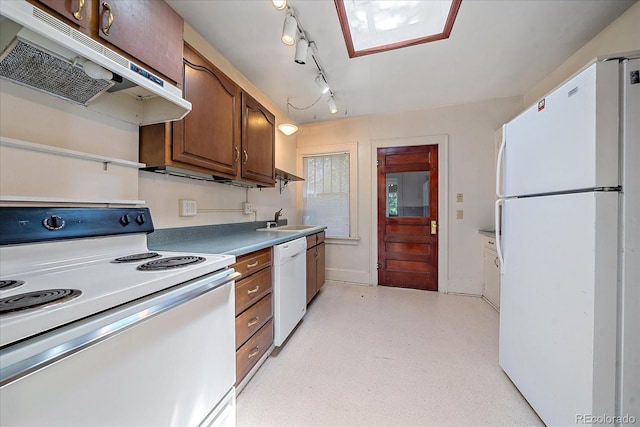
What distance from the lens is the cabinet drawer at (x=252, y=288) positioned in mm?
1316

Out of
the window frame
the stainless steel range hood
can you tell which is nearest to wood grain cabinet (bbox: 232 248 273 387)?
the stainless steel range hood

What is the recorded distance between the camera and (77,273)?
2.72 feet

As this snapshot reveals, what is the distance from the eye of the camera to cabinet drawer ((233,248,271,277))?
1326 mm

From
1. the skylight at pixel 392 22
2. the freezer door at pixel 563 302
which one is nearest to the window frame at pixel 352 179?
the skylight at pixel 392 22

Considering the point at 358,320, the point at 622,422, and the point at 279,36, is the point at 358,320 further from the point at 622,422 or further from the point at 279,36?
the point at 279,36

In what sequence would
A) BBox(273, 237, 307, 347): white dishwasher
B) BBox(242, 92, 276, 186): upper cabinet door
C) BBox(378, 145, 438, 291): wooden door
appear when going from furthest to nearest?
BBox(378, 145, 438, 291): wooden door, BBox(242, 92, 276, 186): upper cabinet door, BBox(273, 237, 307, 347): white dishwasher

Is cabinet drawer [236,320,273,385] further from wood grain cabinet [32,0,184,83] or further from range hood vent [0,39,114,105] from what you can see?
wood grain cabinet [32,0,184,83]

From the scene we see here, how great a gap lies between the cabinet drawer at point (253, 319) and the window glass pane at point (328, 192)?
1993 millimetres

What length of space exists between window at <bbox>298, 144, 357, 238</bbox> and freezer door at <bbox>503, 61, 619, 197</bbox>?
2205mm

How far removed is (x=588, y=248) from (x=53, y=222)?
2.15m

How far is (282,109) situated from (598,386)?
340 cm

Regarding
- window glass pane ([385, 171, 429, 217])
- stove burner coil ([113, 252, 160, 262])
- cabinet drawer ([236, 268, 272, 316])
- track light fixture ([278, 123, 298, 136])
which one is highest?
track light fixture ([278, 123, 298, 136])

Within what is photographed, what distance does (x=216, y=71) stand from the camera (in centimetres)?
157

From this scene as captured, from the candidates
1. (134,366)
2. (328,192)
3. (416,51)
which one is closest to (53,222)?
(134,366)
